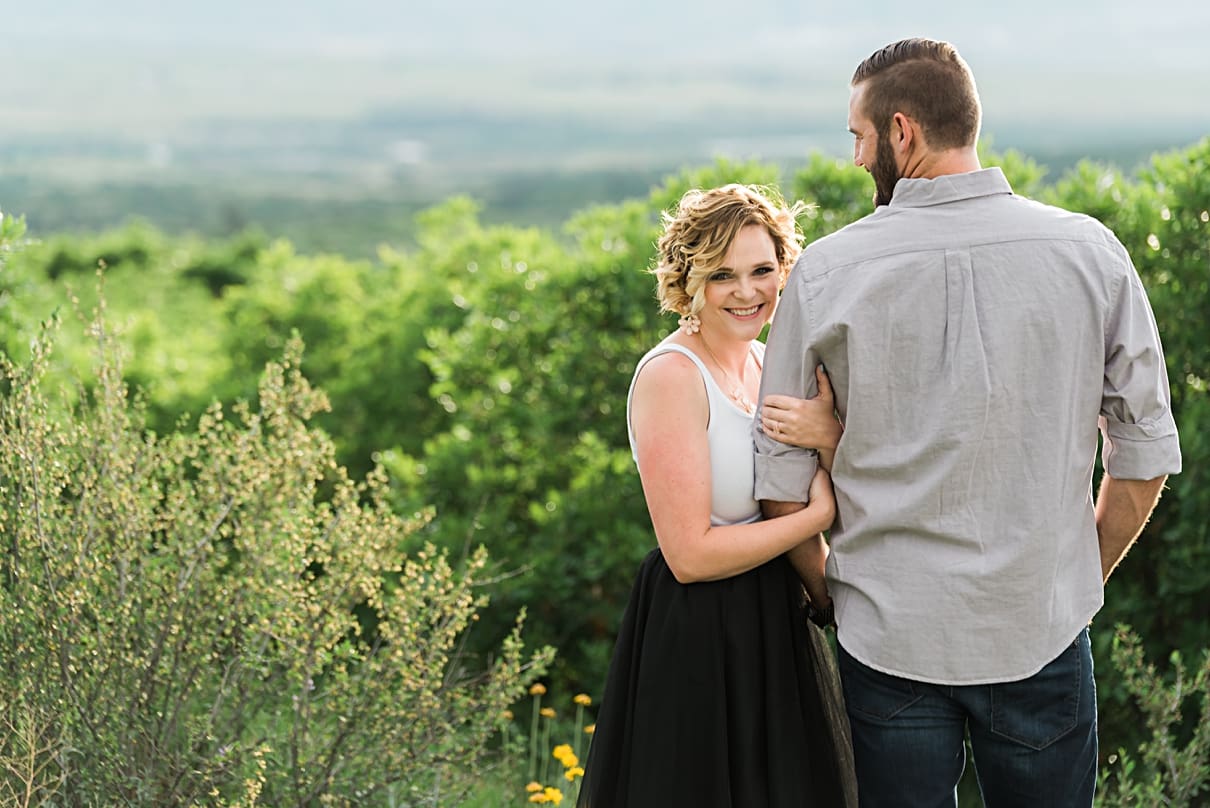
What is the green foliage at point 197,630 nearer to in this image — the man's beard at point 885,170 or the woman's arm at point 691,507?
the woman's arm at point 691,507

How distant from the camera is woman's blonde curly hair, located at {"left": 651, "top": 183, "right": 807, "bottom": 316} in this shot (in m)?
2.79

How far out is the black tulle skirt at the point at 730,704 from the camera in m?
2.74

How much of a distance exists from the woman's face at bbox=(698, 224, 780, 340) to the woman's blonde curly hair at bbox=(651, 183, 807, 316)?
2 centimetres

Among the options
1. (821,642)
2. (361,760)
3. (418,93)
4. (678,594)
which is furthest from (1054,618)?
(418,93)

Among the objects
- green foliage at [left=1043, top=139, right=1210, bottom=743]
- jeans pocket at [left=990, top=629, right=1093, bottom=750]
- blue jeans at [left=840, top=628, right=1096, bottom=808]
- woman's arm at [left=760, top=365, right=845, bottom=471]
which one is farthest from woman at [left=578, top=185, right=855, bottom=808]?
green foliage at [left=1043, top=139, right=1210, bottom=743]

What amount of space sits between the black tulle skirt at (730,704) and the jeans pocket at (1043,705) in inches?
17.1

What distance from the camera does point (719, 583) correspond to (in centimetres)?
276

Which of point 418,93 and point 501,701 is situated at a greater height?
point 418,93

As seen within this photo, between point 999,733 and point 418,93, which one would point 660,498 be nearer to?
point 999,733

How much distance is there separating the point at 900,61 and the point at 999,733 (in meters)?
1.28

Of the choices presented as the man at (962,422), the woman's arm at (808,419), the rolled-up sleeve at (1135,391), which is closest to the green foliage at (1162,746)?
the man at (962,422)

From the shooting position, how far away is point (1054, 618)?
8.11 ft

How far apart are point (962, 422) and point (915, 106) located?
595 millimetres

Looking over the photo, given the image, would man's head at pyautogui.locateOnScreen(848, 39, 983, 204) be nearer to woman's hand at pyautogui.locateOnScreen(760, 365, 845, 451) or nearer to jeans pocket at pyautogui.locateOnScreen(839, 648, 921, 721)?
woman's hand at pyautogui.locateOnScreen(760, 365, 845, 451)
